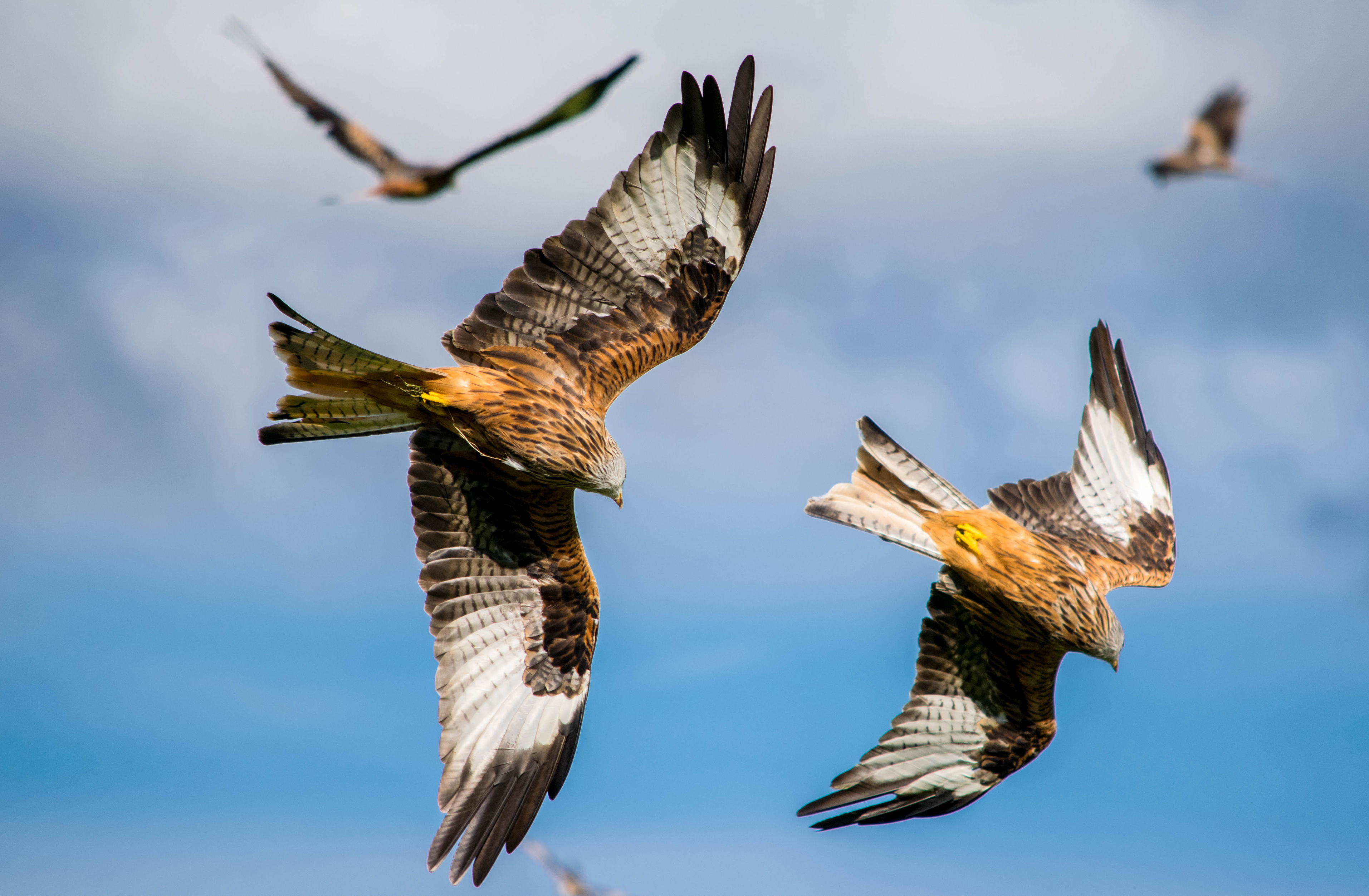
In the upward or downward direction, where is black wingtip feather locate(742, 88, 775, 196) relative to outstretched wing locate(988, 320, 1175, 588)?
upward

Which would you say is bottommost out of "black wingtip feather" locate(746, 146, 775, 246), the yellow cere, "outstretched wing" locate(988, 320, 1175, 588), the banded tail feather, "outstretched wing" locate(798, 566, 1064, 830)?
"outstretched wing" locate(798, 566, 1064, 830)

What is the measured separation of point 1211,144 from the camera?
5.94 metres

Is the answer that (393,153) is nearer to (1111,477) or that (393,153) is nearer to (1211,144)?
(1211,144)

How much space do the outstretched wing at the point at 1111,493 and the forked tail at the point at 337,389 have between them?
16.0ft

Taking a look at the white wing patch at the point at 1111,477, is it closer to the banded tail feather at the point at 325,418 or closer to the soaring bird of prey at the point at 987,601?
the soaring bird of prey at the point at 987,601

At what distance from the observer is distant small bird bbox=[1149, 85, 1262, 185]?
5.27m

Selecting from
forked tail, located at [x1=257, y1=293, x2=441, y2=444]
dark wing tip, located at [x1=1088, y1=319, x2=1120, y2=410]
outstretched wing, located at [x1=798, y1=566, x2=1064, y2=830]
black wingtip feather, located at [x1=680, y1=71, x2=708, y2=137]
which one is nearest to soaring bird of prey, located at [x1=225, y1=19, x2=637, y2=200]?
forked tail, located at [x1=257, y1=293, x2=441, y2=444]

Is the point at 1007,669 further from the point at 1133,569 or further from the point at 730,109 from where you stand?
the point at 730,109

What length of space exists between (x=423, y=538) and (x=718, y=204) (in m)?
3.16

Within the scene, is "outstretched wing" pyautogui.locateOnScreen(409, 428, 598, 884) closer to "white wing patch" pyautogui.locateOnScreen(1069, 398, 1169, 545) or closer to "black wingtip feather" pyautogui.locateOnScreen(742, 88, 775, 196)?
"black wingtip feather" pyautogui.locateOnScreen(742, 88, 775, 196)

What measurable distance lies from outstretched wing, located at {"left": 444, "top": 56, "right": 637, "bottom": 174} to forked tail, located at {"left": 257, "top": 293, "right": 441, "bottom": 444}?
2924 mm

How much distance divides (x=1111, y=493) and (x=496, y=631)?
17.9 ft

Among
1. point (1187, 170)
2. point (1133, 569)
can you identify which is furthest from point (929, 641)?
point (1187, 170)

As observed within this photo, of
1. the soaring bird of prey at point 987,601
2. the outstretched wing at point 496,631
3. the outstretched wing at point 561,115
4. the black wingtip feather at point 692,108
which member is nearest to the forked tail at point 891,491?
the soaring bird of prey at point 987,601
